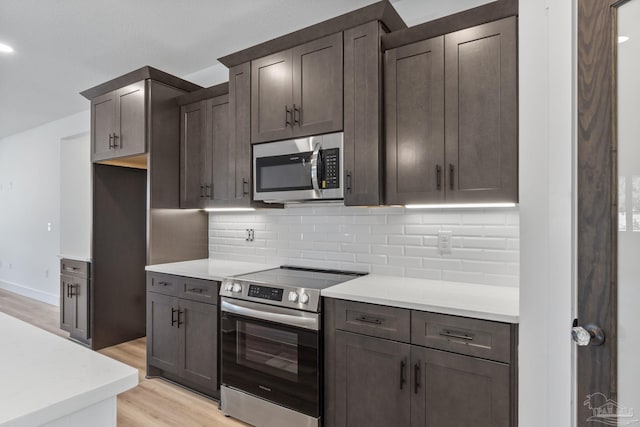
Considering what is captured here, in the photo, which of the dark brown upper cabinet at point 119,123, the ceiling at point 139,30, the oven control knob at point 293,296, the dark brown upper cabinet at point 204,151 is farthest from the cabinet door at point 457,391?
the dark brown upper cabinet at point 119,123

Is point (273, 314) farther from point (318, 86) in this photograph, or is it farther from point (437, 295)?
point (318, 86)

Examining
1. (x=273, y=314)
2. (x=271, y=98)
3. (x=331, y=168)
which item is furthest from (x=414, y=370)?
(x=271, y=98)

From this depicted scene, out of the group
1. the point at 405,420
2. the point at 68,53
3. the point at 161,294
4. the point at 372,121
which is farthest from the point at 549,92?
the point at 68,53

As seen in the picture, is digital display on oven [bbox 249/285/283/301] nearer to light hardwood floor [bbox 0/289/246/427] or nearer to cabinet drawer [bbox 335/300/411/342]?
cabinet drawer [bbox 335/300/411/342]

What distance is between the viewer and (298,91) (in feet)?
8.02

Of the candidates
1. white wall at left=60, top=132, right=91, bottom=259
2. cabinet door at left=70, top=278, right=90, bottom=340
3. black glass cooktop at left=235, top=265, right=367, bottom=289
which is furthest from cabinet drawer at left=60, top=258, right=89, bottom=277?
black glass cooktop at left=235, top=265, right=367, bottom=289

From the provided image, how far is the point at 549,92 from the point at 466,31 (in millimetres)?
678

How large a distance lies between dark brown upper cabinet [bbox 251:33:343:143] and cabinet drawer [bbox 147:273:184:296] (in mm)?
1253

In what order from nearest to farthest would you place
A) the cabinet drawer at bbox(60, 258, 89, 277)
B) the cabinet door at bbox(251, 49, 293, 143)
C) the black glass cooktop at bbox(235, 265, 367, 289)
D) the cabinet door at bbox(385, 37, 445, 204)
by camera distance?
the cabinet door at bbox(385, 37, 445, 204)
the black glass cooktop at bbox(235, 265, 367, 289)
the cabinet door at bbox(251, 49, 293, 143)
the cabinet drawer at bbox(60, 258, 89, 277)

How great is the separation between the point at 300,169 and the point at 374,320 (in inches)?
42.8

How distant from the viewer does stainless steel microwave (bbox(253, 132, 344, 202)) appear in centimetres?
231

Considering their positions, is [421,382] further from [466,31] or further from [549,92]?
[466,31]

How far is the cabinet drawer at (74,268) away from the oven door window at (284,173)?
2.28 metres

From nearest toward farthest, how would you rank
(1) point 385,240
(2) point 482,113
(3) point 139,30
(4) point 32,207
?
(2) point 482,113 → (1) point 385,240 → (3) point 139,30 → (4) point 32,207
